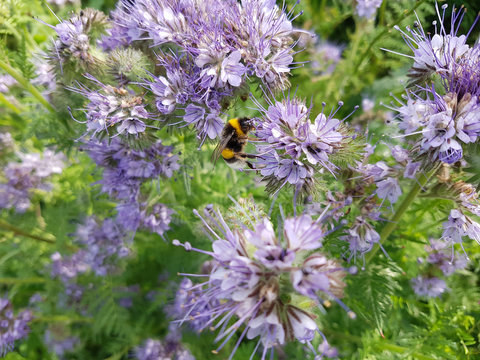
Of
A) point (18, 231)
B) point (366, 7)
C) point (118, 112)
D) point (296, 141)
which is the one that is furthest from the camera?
point (366, 7)

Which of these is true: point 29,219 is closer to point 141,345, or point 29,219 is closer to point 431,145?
point 141,345

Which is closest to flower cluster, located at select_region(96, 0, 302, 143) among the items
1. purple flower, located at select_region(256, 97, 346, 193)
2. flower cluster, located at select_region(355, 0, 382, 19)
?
purple flower, located at select_region(256, 97, 346, 193)

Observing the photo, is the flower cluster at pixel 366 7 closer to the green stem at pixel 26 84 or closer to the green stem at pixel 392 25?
the green stem at pixel 392 25

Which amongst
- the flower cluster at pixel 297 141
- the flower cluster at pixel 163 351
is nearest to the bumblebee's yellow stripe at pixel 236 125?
the flower cluster at pixel 297 141

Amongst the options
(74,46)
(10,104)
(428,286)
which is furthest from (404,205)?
(10,104)

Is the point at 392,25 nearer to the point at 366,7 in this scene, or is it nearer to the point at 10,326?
the point at 366,7
